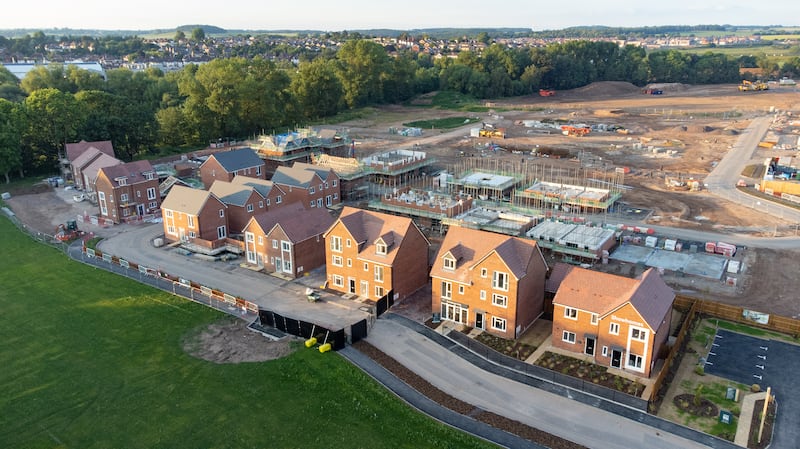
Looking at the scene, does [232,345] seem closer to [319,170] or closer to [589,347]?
[589,347]

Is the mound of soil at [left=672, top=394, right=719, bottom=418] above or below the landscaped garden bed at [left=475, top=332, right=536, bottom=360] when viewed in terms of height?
below

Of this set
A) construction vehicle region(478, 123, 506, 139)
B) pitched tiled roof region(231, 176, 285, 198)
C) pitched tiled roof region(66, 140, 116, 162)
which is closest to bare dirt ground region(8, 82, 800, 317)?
construction vehicle region(478, 123, 506, 139)

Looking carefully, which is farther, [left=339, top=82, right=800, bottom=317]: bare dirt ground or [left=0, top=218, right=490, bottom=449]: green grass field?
[left=339, top=82, right=800, bottom=317]: bare dirt ground


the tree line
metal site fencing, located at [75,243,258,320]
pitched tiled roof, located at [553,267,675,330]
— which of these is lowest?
metal site fencing, located at [75,243,258,320]

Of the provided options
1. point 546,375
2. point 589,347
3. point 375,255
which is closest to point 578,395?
point 546,375

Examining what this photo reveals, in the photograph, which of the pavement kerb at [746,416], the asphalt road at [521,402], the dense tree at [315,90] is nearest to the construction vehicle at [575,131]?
the dense tree at [315,90]

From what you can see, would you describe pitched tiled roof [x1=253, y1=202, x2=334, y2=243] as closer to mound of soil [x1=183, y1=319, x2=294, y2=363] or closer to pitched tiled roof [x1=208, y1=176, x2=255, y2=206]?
pitched tiled roof [x1=208, y1=176, x2=255, y2=206]

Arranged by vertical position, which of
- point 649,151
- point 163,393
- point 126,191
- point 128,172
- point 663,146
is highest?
point 128,172

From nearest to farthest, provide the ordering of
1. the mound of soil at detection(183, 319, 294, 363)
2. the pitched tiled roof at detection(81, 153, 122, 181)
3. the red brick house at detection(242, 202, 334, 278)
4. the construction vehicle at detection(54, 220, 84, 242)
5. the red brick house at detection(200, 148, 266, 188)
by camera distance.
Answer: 1. the mound of soil at detection(183, 319, 294, 363)
2. the red brick house at detection(242, 202, 334, 278)
3. the construction vehicle at detection(54, 220, 84, 242)
4. the pitched tiled roof at detection(81, 153, 122, 181)
5. the red brick house at detection(200, 148, 266, 188)

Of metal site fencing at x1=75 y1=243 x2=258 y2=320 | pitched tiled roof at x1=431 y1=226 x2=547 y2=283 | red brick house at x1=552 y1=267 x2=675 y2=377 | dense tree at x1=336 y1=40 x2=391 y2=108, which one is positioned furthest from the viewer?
dense tree at x1=336 y1=40 x2=391 y2=108
